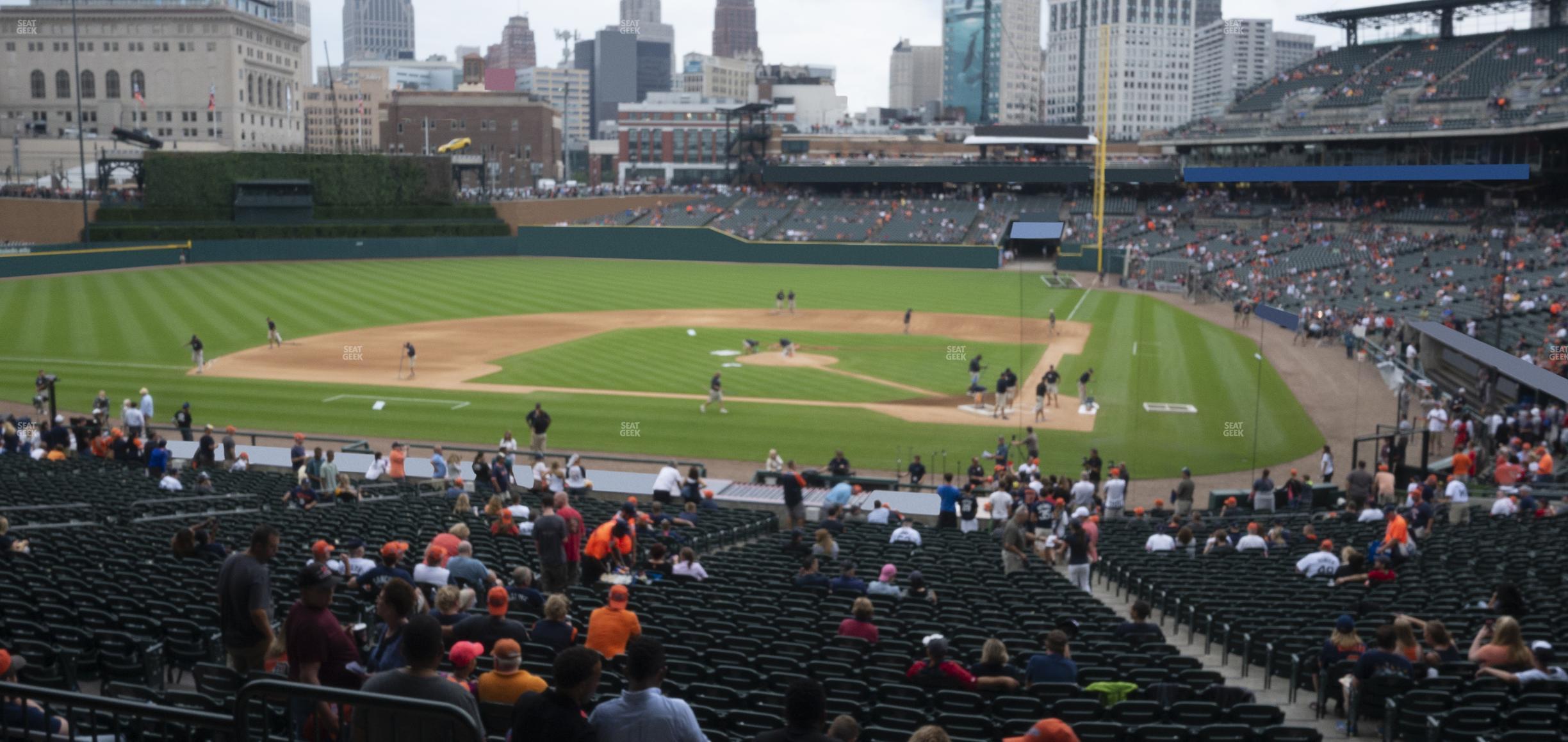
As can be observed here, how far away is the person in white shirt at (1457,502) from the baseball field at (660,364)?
700 cm

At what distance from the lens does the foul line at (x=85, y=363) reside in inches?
1485

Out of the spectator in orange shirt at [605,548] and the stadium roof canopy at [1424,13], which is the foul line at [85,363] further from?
the stadium roof canopy at [1424,13]

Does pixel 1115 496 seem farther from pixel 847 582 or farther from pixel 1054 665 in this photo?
pixel 1054 665

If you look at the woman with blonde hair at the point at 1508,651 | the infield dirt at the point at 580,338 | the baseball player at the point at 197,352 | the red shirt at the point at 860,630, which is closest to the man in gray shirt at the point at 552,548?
the red shirt at the point at 860,630

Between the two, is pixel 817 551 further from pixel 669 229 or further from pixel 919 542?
pixel 669 229

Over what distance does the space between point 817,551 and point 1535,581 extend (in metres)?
8.36

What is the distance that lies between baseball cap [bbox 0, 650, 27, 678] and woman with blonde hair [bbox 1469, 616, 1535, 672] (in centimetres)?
1030

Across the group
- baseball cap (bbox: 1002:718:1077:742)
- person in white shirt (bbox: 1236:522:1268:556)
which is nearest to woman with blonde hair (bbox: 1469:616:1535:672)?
baseball cap (bbox: 1002:718:1077:742)

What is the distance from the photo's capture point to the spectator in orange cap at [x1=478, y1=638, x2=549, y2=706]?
6723 millimetres

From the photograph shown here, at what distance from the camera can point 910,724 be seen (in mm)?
7883

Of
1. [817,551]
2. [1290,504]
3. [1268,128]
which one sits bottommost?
[1290,504]

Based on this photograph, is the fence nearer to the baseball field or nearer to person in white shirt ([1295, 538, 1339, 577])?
person in white shirt ([1295, 538, 1339, 577])

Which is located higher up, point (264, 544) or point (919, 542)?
point (264, 544)

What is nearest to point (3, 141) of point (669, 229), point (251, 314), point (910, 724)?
point (669, 229)
